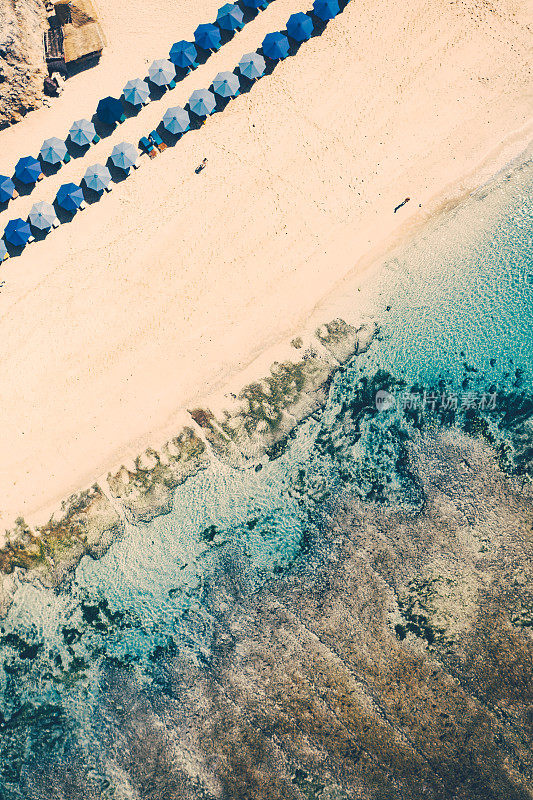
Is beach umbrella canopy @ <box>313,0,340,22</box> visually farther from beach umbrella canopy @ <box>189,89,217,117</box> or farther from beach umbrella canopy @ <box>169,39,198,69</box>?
beach umbrella canopy @ <box>189,89,217,117</box>

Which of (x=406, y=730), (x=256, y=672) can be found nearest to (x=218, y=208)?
(x=256, y=672)

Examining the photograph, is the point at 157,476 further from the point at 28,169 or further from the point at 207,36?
the point at 207,36

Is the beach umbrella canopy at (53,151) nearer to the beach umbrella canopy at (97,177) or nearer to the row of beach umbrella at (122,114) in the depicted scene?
the row of beach umbrella at (122,114)

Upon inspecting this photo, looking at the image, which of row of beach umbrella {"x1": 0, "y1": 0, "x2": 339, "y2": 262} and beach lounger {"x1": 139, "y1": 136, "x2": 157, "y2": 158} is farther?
beach lounger {"x1": 139, "y1": 136, "x2": 157, "y2": 158}

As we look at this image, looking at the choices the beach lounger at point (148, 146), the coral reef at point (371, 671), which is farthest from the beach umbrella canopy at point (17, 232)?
the coral reef at point (371, 671)

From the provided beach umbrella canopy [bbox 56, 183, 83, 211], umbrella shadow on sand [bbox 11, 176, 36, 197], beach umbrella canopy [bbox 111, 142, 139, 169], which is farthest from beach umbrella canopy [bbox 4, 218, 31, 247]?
beach umbrella canopy [bbox 111, 142, 139, 169]

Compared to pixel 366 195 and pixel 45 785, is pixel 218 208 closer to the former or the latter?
pixel 366 195
